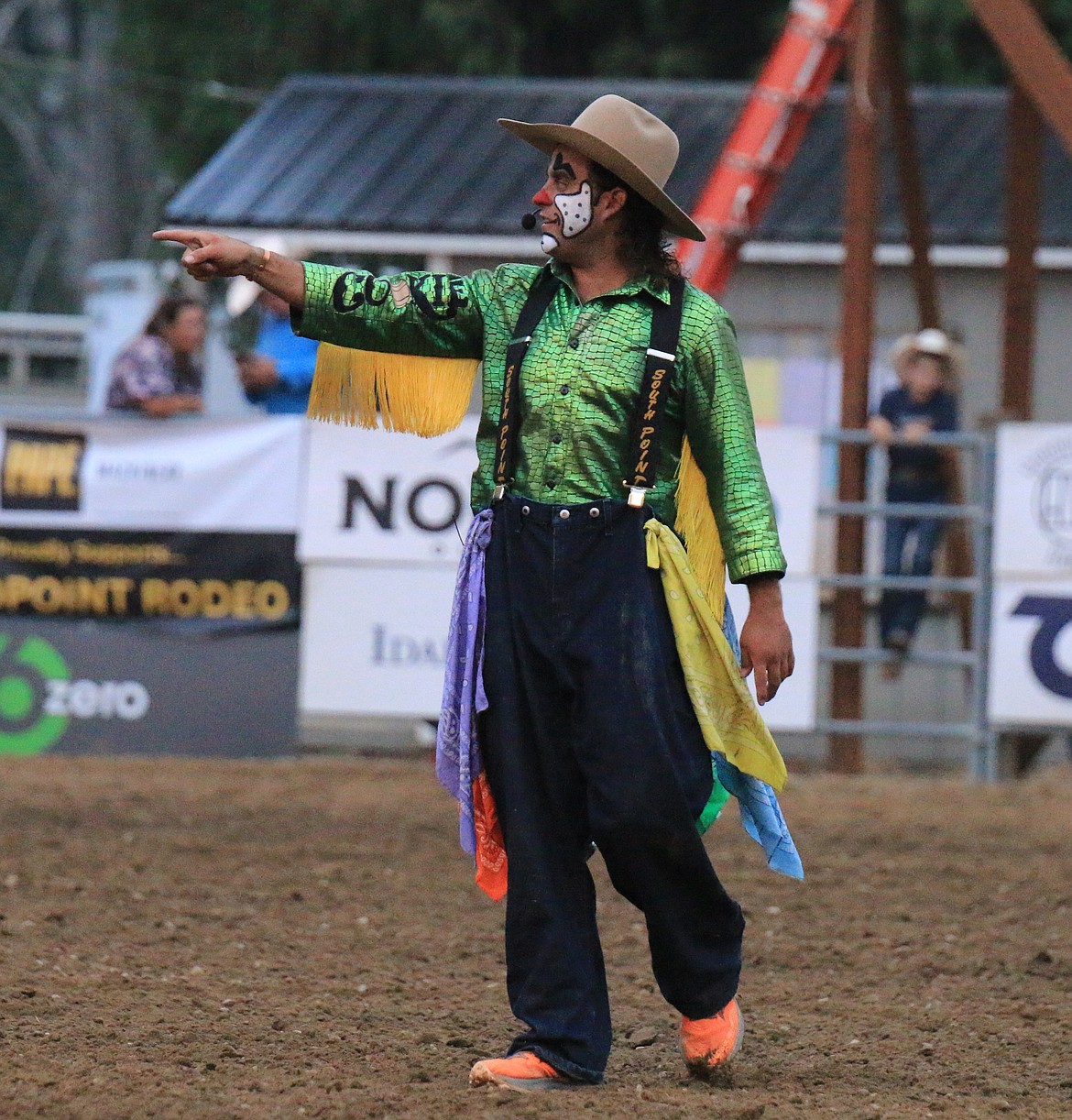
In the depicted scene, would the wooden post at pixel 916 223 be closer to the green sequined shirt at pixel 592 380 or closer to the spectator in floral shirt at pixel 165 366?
the spectator in floral shirt at pixel 165 366

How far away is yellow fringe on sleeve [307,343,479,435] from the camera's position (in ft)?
14.1

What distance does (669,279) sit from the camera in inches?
165

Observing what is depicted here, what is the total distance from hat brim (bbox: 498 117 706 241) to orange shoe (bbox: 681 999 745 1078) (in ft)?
5.50

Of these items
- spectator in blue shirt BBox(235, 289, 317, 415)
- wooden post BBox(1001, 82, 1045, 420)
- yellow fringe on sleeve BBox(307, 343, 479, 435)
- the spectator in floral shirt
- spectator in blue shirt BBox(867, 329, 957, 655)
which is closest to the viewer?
yellow fringe on sleeve BBox(307, 343, 479, 435)

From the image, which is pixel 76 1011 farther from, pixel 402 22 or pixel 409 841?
pixel 402 22

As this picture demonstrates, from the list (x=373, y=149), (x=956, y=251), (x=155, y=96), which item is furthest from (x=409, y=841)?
(x=155, y=96)

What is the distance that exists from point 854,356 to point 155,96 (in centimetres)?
1767

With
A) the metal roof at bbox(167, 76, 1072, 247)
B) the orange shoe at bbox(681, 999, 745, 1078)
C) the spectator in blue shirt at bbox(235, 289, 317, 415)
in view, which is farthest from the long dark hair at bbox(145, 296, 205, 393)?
the orange shoe at bbox(681, 999, 745, 1078)

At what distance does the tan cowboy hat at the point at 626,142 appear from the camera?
13.4ft

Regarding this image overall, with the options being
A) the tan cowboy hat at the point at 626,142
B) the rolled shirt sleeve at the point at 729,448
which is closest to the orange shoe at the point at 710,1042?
the rolled shirt sleeve at the point at 729,448

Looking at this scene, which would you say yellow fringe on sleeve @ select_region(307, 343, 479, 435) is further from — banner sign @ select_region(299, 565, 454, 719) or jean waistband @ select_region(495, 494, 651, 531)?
banner sign @ select_region(299, 565, 454, 719)

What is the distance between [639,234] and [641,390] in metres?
0.39

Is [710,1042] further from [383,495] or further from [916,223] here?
[916,223]

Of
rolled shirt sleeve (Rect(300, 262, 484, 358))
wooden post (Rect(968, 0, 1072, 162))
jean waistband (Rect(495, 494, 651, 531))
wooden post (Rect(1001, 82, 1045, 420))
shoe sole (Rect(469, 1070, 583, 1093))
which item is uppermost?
wooden post (Rect(968, 0, 1072, 162))
